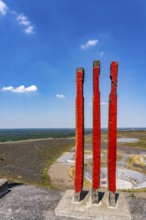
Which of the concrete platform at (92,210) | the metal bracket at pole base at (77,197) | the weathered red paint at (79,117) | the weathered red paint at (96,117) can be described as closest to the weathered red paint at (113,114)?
the weathered red paint at (96,117)

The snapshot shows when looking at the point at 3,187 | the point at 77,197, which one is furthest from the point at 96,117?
the point at 3,187

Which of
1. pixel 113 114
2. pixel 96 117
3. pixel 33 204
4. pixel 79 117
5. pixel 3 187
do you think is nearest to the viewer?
pixel 113 114

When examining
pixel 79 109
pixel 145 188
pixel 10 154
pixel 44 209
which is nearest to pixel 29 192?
pixel 44 209

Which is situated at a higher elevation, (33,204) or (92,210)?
(92,210)

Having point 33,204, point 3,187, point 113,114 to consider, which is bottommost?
point 33,204

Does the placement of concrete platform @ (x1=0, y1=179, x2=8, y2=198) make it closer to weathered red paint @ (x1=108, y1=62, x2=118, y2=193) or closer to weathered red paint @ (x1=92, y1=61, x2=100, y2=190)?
weathered red paint @ (x1=92, y1=61, x2=100, y2=190)

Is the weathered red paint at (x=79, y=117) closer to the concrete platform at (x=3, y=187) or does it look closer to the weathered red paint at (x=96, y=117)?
the weathered red paint at (x=96, y=117)

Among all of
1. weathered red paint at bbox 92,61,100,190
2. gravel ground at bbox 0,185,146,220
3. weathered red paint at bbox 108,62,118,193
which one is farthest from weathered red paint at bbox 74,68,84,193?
gravel ground at bbox 0,185,146,220

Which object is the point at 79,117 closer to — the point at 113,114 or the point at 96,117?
the point at 96,117
